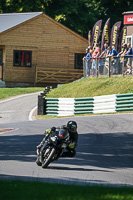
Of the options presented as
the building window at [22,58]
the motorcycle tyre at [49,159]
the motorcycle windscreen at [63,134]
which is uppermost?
the building window at [22,58]

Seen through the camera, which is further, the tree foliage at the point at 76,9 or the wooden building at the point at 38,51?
the tree foliage at the point at 76,9

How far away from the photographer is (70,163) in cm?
1216

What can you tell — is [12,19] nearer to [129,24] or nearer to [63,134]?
[129,24]

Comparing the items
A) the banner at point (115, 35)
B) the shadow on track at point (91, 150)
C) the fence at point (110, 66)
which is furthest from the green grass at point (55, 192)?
the banner at point (115, 35)

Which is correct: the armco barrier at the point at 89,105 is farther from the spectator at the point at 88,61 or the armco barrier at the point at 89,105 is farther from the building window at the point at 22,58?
the building window at the point at 22,58

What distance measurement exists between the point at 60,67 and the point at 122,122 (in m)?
26.6

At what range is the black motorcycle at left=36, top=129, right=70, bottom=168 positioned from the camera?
10805 millimetres

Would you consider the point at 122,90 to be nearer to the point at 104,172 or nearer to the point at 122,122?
the point at 122,122

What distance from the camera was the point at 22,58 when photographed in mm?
44562

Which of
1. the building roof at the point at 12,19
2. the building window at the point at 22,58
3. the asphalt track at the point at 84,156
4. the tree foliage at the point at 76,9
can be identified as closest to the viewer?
the asphalt track at the point at 84,156

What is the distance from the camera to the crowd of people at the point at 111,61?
25516 mm

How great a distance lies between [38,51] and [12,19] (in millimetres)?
4486

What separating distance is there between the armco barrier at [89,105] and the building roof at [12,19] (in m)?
19.0

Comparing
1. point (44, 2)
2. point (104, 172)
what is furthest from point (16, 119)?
point (44, 2)
